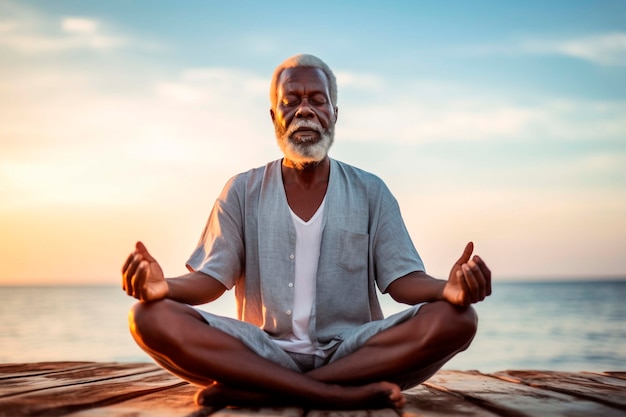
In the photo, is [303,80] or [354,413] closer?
[354,413]

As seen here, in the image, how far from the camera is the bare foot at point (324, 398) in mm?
2455

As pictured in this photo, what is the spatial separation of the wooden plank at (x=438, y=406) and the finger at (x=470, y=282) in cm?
39

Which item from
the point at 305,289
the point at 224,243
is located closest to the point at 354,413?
the point at 305,289

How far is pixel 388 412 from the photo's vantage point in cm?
238

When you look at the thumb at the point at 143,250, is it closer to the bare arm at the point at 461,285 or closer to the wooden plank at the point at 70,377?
the wooden plank at the point at 70,377

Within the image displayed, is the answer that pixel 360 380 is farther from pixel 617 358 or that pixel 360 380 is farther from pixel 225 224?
pixel 617 358

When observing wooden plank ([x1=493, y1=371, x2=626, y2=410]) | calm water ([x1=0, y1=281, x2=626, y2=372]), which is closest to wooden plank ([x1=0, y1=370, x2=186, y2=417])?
wooden plank ([x1=493, y1=371, x2=626, y2=410])

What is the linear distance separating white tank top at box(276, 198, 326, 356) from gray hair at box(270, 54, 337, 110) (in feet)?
1.88

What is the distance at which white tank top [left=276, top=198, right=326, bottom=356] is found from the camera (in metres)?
2.95

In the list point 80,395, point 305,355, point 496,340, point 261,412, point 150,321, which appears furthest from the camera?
point 496,340

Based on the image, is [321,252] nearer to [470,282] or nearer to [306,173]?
[306,173]

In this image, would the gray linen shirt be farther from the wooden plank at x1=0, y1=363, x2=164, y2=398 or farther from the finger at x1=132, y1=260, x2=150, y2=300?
the wooden plank at x1=0, y1=363, x2=164, y2=398

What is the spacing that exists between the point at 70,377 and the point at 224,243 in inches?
48.4

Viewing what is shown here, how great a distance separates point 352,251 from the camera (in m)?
3.10
